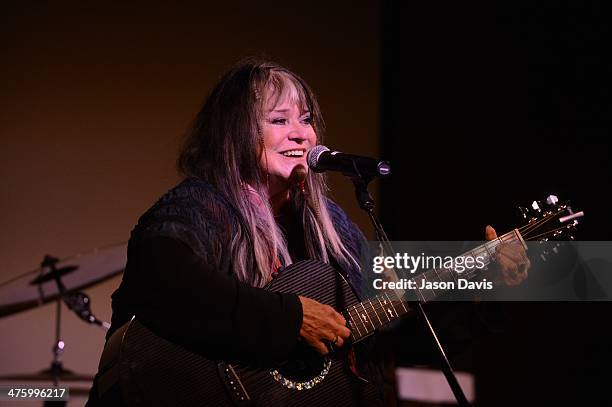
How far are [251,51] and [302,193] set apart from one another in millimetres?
1308

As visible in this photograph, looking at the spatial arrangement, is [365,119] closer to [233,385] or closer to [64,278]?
[64,278]

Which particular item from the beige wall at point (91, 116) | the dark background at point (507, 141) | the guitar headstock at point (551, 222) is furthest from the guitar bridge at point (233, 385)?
the dark background at point (507, 141)

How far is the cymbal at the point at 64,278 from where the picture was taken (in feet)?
8.82

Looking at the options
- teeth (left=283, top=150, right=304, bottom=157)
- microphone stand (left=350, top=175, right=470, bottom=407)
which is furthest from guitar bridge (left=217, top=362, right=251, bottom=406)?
teeth (left=283, top=150, right=304, bottom=157)

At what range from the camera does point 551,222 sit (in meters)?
2.06

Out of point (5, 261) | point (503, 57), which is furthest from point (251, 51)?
point (5, 261)

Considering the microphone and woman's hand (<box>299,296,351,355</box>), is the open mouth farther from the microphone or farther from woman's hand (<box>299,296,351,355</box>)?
woman's hand (<box>299,296,351,355</box>)

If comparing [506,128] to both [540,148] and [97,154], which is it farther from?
[97,154]

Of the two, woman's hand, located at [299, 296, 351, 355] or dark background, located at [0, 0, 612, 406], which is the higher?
dark background, located at [0, 0, 612, 406]

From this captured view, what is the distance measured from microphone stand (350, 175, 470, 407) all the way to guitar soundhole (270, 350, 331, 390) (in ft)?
1.10

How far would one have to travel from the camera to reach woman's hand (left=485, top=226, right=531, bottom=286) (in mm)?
2051

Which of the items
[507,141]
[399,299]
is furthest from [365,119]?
[399,299]

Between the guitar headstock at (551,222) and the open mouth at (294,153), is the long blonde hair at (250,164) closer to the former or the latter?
the open mouth at (294,153)

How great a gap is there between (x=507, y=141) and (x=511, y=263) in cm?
148
